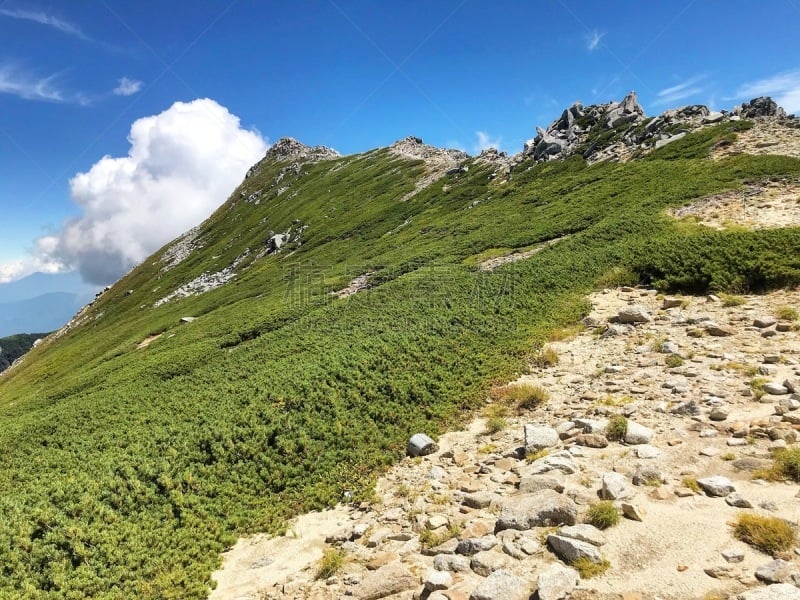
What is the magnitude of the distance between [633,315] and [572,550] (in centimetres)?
1324

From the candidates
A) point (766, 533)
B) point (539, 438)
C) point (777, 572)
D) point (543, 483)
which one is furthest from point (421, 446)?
point (777, 572)

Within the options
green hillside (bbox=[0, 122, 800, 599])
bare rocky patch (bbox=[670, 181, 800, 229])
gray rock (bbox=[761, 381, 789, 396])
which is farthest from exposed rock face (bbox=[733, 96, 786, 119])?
gray rock (bbox=[761, 381, 789, 396])

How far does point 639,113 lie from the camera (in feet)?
211

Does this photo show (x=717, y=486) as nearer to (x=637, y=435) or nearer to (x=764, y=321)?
(x=637, y=435)

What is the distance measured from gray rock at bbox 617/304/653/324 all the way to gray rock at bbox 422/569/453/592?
14035 millimetres

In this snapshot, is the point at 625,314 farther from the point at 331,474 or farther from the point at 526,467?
the point at 331,474

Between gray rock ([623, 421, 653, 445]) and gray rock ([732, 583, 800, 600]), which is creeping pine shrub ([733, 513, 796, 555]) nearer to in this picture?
gray rock ([732, 583, 800, 600])

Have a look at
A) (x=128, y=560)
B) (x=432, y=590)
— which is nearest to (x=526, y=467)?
(x=432, y=590)

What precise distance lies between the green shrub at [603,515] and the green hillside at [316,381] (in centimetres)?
591

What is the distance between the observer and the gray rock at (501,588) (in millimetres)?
6020

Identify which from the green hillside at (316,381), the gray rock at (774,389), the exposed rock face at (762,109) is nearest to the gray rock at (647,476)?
the gray rock at (774,389)

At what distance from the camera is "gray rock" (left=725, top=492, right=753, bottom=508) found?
22.5ft

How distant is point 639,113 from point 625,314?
6092cm

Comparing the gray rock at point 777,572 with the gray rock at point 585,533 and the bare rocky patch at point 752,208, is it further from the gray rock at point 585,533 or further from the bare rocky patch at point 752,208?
the bare rocky patch at point 752,208
